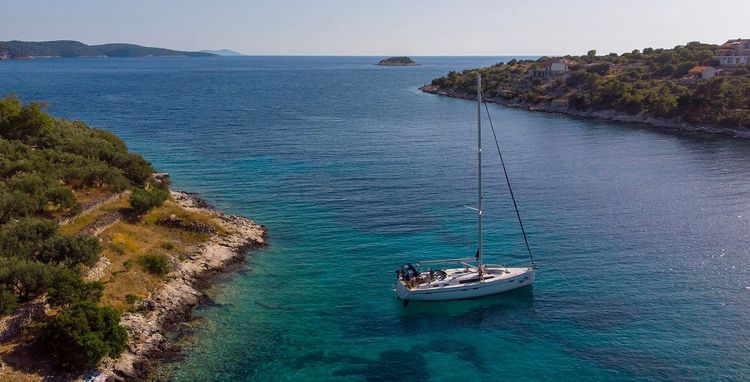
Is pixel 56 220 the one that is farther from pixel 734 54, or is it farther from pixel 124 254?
pixel 734 54

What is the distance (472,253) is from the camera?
51.8m

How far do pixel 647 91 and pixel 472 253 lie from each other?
118 m

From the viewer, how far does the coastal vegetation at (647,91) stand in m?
124

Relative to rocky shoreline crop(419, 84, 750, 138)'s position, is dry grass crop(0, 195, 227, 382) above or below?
below

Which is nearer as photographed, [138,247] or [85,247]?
[85,247]

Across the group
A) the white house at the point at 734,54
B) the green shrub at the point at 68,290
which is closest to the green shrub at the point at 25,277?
the green shrub at the point at 68,290

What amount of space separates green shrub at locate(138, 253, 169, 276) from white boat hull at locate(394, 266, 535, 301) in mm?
18523

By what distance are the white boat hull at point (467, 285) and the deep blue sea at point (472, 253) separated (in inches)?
36.3

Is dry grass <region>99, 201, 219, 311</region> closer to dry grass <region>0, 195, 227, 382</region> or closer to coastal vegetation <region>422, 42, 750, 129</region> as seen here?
dry grass <region>0, 195, 227, 382</region>

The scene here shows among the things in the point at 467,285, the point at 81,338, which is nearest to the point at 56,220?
the point at 81,338

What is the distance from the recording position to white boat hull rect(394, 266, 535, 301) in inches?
1698

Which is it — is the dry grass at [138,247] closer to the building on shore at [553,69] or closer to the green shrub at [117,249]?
the green shrub at [117,249]

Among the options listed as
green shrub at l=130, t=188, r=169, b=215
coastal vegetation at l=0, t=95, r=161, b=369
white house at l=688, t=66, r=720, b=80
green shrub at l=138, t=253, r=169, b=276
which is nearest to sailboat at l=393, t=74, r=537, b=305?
green shrub at l=138, t=253, r=169, b=276

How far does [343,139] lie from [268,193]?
42298mm
